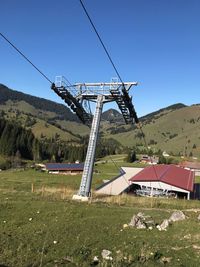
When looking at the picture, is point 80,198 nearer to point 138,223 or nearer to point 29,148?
point 138,223

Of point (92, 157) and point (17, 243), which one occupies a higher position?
point (92, 157)

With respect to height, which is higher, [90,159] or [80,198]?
[90,159]

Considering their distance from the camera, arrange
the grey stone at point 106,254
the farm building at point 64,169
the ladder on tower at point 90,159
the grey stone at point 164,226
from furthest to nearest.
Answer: the farm building at point 64,169 → the ladder on tower at point 90,159 → the grey stone at point 164,226 → the grey stone at point 106,254

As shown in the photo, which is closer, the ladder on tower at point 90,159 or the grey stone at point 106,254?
the grey stone at point 106,254

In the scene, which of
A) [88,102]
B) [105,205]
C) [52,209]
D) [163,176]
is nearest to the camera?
[52,209]

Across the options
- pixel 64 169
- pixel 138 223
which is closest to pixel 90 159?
pixel 138 223

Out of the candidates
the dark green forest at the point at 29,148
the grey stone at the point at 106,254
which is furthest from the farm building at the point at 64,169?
the grey stone at the point at 106,254

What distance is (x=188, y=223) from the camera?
18.4 meters

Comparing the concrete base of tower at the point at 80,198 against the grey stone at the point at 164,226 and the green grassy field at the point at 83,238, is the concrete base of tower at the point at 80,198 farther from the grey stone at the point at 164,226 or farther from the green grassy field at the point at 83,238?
the grey stone at the point at 164,226

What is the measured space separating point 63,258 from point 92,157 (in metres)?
15.4

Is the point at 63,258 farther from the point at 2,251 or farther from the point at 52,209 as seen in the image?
the point at 52,209

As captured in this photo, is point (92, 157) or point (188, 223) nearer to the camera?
point (188, 223)

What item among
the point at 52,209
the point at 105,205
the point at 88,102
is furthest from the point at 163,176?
the point at 52,209

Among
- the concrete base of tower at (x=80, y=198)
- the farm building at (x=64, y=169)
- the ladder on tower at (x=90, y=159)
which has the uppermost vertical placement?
the ladder on tower at (x=90, y=159)
